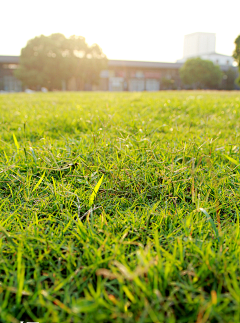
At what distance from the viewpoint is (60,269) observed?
845 mm

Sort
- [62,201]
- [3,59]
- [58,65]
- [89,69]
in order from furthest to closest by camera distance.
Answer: [3,59], [89,69], [58,65], [62,201]

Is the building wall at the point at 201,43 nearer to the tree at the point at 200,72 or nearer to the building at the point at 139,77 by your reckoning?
the building at the point at 139,77

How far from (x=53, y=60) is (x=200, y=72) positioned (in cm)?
2327

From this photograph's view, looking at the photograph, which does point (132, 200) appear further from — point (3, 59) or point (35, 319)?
point (3, 59)

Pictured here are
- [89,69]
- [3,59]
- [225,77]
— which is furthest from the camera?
[225,77]

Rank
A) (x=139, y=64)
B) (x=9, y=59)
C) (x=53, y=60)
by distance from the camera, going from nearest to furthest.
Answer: (x=53, y=60)
(x=9, y=59)
(x=139, y=64)

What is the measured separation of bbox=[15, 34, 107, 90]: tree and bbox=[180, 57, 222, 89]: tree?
51.4 ft

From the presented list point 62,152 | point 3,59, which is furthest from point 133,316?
point 3,59

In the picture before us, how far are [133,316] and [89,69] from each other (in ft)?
122

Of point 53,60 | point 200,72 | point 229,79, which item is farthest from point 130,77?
point 53,60

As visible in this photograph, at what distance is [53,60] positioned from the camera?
108 ft

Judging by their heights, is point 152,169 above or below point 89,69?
below

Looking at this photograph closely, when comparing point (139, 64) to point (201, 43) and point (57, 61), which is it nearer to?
point (57, 61)

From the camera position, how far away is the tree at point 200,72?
133ft
